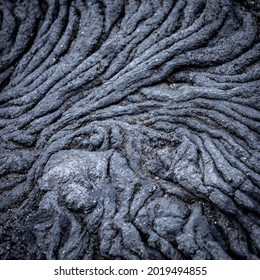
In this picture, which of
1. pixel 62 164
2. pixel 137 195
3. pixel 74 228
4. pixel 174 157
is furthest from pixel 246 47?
pixel 74 228

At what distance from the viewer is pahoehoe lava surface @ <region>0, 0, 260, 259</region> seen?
2371 mm

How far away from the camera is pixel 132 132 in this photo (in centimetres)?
280

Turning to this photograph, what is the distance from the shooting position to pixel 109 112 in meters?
2.94

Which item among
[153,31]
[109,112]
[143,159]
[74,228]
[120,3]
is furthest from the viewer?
[120,3]

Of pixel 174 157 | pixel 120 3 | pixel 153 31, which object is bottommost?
pixel 174 157

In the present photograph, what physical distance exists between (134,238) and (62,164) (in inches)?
35.3

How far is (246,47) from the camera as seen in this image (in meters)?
2.95

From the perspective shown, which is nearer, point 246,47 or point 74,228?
point 74,228

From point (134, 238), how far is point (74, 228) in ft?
1.60

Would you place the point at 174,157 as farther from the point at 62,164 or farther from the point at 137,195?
the point at 62,164

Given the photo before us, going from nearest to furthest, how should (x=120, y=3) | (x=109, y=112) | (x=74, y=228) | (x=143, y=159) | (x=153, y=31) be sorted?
1. (x=74, y=228)
2. (x=143, y=159)
3. (x=109, y=112)
4. (x=153, y=31)
5. (x=120, y=3)

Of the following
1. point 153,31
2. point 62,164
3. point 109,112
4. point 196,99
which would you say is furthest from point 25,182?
point 153,31

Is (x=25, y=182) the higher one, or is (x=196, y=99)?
(x=196, y=99)

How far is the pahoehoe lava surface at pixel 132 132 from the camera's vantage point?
7.78 ft
